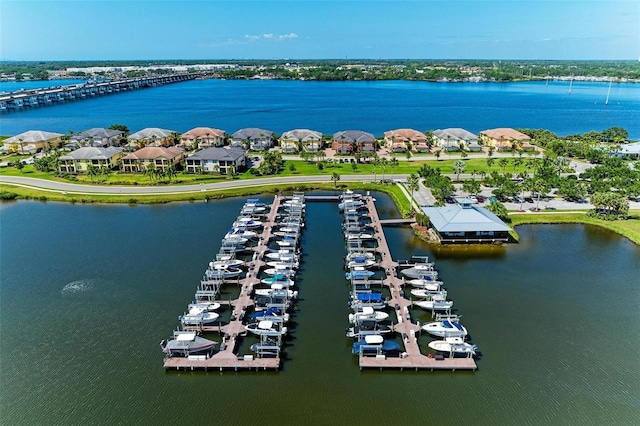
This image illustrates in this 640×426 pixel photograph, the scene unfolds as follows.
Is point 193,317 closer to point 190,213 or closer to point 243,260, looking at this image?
point 243,260

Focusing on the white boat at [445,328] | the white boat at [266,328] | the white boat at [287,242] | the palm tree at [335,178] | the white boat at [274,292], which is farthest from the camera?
the palm tree at [335,178]

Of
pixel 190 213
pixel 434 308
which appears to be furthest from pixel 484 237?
pixel 190 213

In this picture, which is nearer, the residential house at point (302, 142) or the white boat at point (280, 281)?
the white boat at point (280, 281)

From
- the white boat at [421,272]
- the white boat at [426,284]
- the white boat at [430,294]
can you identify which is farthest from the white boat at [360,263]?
the white boat at [430,294]

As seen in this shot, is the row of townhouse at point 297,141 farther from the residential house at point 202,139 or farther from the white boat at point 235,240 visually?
the white boat at point 235,240

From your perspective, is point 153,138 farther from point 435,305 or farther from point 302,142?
point 435,305

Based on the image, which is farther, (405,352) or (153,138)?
(153,138)

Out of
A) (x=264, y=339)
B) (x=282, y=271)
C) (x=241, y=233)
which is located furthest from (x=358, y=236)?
(x=264, y=339)

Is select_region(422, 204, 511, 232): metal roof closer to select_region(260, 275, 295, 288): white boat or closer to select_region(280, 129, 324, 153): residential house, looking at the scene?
select_region(260, 275, 295, 288): white boat
